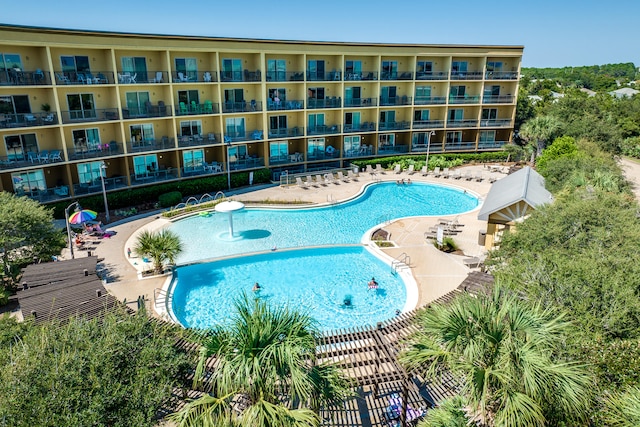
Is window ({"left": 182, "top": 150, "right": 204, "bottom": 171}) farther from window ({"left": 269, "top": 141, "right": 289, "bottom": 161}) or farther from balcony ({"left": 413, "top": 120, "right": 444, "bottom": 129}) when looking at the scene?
balcony ({"left": 413, "top": 120, "right": 444, "bottom": 129})

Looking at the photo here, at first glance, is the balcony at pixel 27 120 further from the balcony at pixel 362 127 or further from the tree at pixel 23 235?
the balcony at pixel 362 127

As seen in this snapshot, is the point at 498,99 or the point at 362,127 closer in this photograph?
the point at 362,127

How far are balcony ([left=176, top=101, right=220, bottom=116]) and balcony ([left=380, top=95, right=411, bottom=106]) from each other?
1583cm

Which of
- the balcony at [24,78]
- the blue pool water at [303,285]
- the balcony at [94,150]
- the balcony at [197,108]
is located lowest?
the blue pool water at [303,285]

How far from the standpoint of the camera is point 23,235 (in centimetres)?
1859

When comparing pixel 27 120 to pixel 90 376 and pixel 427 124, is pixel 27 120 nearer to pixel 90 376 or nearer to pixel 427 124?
pixel 90 376

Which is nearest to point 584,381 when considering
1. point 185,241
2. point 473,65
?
point 185,241

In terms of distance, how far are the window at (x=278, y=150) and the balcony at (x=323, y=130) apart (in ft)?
7.88

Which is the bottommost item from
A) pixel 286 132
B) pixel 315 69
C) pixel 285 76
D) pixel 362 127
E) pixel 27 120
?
pixel 286 132

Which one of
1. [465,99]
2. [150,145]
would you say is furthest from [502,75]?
[150,145]

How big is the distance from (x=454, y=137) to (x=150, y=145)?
96.9 ft

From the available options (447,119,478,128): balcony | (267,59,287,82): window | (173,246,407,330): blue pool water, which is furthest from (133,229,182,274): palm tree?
(447,119,478,128): balcony

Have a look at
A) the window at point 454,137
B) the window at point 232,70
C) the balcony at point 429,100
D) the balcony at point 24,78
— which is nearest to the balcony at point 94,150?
the balcony at point 24,78

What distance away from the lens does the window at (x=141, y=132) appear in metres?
30.8
